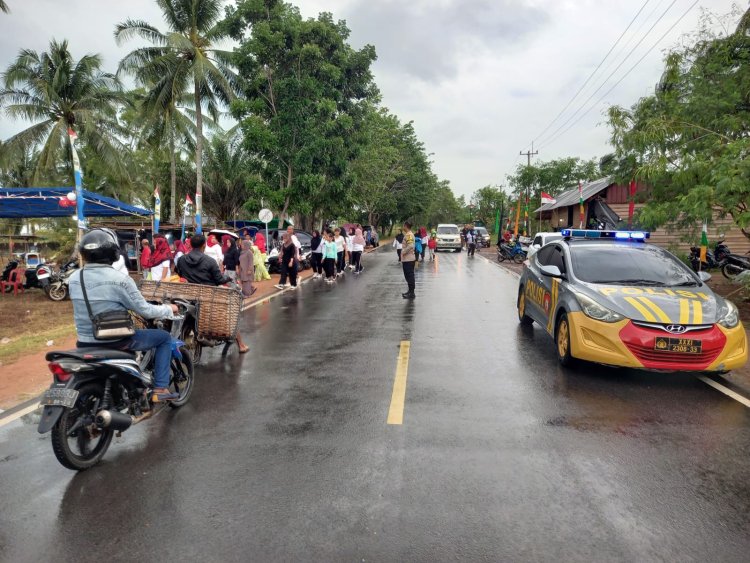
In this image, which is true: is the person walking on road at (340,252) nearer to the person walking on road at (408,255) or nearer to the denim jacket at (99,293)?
the person walking on road at (408,255)

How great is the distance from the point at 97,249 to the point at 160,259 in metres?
10.5

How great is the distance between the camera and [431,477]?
3.90 metres

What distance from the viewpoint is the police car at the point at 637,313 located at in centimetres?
596

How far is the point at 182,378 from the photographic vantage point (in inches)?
221

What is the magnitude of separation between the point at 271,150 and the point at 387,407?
22.3 meters

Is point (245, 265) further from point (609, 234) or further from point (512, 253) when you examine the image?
point (512, 253)

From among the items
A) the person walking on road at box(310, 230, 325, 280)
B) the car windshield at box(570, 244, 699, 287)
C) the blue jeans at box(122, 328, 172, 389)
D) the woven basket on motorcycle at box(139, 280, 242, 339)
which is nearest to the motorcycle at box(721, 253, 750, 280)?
the car windshield at box(570, 244, 699, 287)

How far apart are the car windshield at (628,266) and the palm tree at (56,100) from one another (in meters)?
24.3

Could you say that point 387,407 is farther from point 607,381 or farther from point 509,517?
point 607,381

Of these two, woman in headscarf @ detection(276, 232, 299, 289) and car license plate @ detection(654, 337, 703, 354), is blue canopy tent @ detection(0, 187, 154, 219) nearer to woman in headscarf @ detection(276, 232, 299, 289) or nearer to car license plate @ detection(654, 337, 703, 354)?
woman in headscarf @ detection(276, 232, 299, 289)

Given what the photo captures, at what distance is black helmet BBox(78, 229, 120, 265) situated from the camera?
4223 millimetres

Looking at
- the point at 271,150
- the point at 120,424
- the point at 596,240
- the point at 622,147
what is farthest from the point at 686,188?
the point at 271,150

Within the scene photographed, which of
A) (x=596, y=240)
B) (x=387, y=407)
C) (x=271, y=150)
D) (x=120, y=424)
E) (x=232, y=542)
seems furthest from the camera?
(x=271, y=150)

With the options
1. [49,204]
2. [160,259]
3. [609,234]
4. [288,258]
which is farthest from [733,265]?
→ [49,204]
